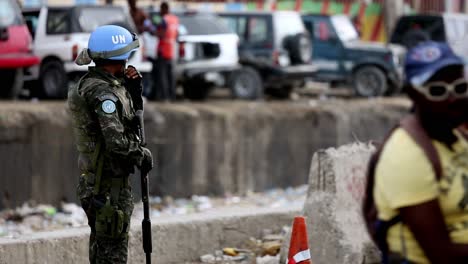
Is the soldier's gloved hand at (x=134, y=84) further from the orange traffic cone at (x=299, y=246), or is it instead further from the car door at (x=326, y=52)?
the car door at (x=326, y=52)

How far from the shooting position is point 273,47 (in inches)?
838

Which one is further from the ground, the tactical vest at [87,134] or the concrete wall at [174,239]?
the tactical vest at [87,134]

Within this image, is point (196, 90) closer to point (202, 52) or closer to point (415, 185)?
point (202, 52)

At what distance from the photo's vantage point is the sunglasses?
4121 mm

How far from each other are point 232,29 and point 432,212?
17.8 meters

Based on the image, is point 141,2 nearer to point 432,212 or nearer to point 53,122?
point 53,122

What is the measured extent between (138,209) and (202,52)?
6.61 metres

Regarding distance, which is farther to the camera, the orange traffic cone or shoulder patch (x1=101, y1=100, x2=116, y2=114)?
the orange traffic cone

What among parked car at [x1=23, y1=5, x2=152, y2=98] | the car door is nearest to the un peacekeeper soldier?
parked car at [x1=23, y1=5, x2=152, y2=98]

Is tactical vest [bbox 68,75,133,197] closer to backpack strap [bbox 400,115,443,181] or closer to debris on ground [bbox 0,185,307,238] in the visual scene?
backpack strap [bbox 400,115,443,181]

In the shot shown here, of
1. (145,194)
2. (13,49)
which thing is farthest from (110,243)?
(13,49)

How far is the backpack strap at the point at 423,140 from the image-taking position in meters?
4.07

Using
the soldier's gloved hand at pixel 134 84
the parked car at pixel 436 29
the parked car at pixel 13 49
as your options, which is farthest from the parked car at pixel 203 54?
the soldier's gloved hand at pixel 134 84

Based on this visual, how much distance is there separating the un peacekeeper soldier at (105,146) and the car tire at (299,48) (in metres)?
14.5
